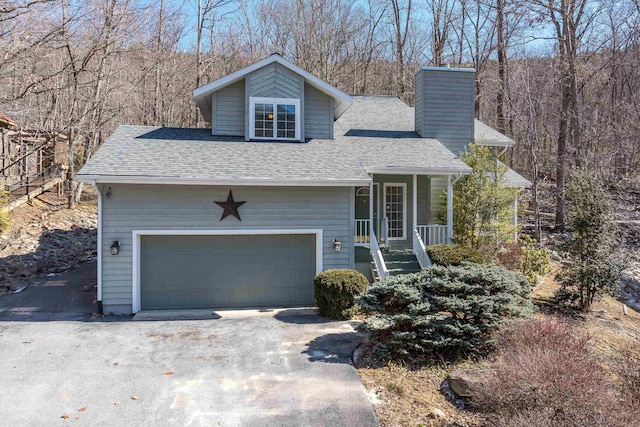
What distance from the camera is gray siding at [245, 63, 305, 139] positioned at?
40.3 ft

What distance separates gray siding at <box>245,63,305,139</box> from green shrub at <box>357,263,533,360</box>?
6.68 meters

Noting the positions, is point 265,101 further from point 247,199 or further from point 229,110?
point 247,199

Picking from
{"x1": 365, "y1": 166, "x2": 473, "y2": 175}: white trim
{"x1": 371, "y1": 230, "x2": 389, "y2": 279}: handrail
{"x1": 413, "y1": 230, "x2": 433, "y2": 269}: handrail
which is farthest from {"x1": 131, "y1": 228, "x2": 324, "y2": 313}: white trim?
{"x1": 413, "y1": 230, "x2": 433, "y2": 269}: handrail

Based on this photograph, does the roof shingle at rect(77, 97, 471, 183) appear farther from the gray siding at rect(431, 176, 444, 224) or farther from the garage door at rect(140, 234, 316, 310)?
the garage door at rect(140, 234, 316, 310)

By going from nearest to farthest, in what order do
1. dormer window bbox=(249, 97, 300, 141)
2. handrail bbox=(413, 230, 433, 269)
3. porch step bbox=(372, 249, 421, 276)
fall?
handrail bbox=(413, 230, 433, 269), porch step bbox=(372, 249, 421, 276), dormer window bbox=(249, 97, 300, 141)

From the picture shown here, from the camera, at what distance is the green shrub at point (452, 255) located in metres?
10.2

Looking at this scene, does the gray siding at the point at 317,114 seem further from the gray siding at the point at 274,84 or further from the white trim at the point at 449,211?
the white trim at the point at 449,211

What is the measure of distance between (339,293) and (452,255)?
318cm

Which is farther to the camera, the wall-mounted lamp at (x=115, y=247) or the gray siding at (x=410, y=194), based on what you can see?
the gray siding at (x=410, y=194)

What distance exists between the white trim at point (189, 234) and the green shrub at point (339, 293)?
3.94ft

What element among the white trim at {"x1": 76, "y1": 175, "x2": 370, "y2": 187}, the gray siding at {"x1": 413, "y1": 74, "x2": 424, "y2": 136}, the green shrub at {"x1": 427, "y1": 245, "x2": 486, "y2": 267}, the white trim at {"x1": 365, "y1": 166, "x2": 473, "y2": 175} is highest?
the gray siding at {"x1": 413, "y1": 74, "x2": 424, "y2": 136}

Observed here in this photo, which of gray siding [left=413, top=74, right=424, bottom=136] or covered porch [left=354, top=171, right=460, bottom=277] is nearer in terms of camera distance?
covered porch [left=354, top=171, right=460, bottom=277]

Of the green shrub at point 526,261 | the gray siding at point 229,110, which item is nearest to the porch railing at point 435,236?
the green shrub at point 526,261

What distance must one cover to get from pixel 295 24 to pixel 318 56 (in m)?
2.40
